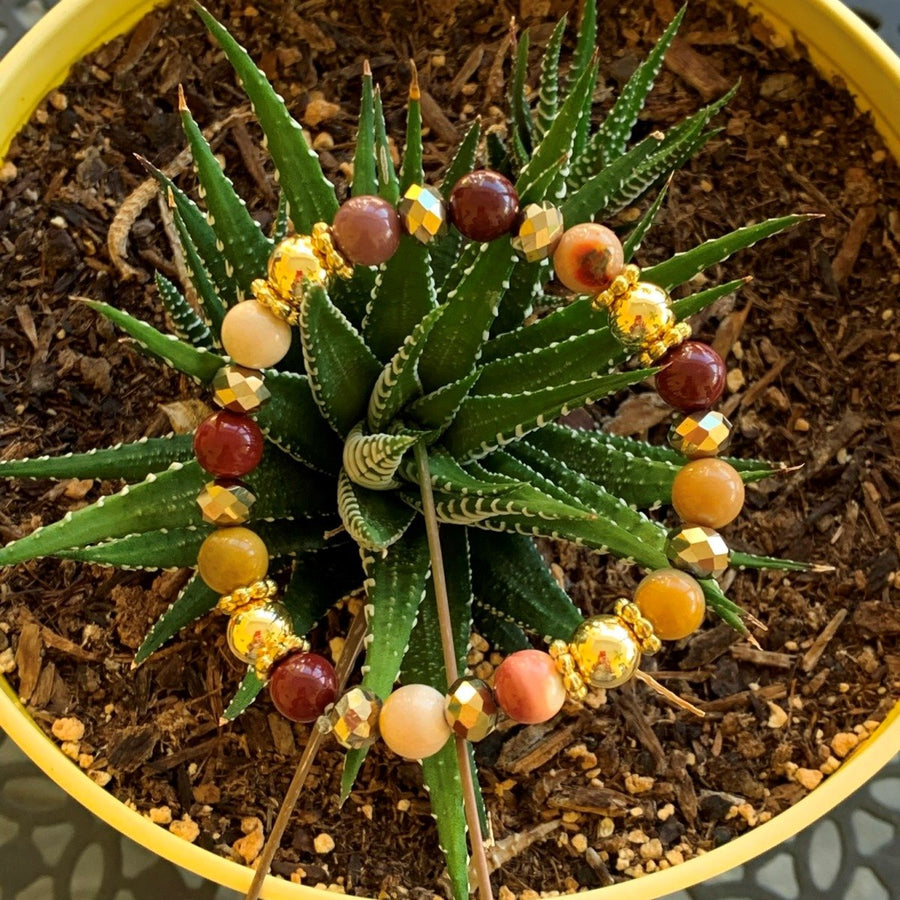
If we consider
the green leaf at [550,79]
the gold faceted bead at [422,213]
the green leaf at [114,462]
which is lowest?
the green leaf at [114,462]

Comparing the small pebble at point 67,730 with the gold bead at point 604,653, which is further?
the small pebble at point 67,730

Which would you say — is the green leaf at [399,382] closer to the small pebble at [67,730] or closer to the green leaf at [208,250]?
the green leaf at [208,250]

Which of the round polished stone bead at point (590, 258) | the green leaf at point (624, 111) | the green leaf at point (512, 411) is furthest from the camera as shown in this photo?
the green leaf at point (624, 111)

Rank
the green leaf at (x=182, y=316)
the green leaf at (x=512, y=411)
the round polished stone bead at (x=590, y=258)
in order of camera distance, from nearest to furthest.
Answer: the green leaf at (x=512, y=411), the round polished stone bead at (x=590, y=258), the green leaf at (x=182, y=316)

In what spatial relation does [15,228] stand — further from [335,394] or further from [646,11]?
[646,11]

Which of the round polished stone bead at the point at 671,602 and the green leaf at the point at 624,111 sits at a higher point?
the green leaf at the point at 624,111

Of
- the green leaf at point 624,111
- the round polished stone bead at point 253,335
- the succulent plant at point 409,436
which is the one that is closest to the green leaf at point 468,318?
the succulent plant at point 409,436

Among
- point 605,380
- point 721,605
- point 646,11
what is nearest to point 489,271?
point 605,380

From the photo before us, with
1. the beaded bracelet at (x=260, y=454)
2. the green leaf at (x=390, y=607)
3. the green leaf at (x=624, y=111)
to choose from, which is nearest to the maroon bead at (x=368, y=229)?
the beaded bracelet at (x=260, y=454)
